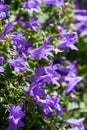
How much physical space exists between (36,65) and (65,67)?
1.48ft

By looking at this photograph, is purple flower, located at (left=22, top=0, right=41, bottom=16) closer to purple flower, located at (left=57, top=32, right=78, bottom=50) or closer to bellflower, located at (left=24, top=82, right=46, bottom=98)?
purple flower, located at (left=57, top=32, right=78, bottom=50)

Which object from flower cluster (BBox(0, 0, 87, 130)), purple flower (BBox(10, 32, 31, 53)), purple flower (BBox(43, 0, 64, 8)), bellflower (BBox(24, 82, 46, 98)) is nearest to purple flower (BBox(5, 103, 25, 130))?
flower cluster (BBox(0, 0, 87, 130))

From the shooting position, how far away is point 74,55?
3.36 meters

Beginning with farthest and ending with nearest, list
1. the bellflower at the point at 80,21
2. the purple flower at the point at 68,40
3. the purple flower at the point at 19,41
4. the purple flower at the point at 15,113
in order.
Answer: the bellflower at the point at 80,21 → the purple flower at the point at 68,40 → the purple flower at the point at 19,41 → the purple flower at the point at 15,113

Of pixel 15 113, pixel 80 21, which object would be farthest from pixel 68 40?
pixel 80 21

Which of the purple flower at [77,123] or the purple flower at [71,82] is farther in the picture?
the purple flower at [71,82]

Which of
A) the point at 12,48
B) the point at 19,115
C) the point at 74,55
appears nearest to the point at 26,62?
the point at 12,48

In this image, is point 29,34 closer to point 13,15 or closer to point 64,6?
point 13,15

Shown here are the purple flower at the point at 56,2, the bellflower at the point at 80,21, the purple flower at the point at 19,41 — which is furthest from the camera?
the bellflower at the point at 80,21

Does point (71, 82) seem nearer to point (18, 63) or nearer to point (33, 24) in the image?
point (33, 24)

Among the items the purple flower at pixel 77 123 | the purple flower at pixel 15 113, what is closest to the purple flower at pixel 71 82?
the purple flower at pixel 77 123

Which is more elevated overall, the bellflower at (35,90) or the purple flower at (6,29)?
the purple flower at (6,29)

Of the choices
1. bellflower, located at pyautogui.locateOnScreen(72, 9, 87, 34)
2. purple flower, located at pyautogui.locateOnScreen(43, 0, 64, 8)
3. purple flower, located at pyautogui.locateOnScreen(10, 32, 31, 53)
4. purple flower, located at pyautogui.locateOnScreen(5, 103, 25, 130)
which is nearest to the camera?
purple flower, located at pyautogui.locateOnScreen(5, 103, 25, 130)

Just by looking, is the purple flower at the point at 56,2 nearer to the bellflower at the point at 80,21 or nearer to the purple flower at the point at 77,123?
the bellflower at the point at 80,21
